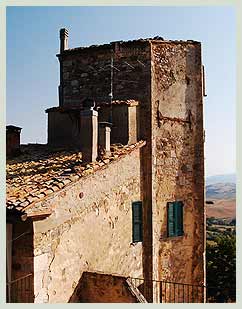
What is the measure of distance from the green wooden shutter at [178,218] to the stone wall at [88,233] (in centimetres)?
177

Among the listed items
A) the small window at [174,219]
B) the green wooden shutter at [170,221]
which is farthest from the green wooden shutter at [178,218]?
the green wooden shutter at [170,221]

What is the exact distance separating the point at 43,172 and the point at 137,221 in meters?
3.05

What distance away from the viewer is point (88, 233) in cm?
802

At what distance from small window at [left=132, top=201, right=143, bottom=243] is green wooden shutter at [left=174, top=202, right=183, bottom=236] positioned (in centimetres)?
168

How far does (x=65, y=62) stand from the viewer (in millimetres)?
12938

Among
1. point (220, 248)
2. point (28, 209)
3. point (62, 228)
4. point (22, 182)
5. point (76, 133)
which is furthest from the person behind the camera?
point (220, 248)

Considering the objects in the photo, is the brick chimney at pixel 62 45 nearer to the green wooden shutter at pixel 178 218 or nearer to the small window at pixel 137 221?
the small window at pixel 137 221

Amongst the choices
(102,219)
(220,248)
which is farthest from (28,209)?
(220,248)

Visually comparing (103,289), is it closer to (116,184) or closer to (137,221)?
(116,184)

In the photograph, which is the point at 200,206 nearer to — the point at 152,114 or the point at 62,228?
the point at 152,114

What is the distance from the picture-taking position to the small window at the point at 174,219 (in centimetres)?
1158

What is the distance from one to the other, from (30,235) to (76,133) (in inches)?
208

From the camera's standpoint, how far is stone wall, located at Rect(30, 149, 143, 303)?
22.6 ft

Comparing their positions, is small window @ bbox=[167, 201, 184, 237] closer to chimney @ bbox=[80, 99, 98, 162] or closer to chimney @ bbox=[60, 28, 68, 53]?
chimney @ bbox=[80, 99, 98, 162]
